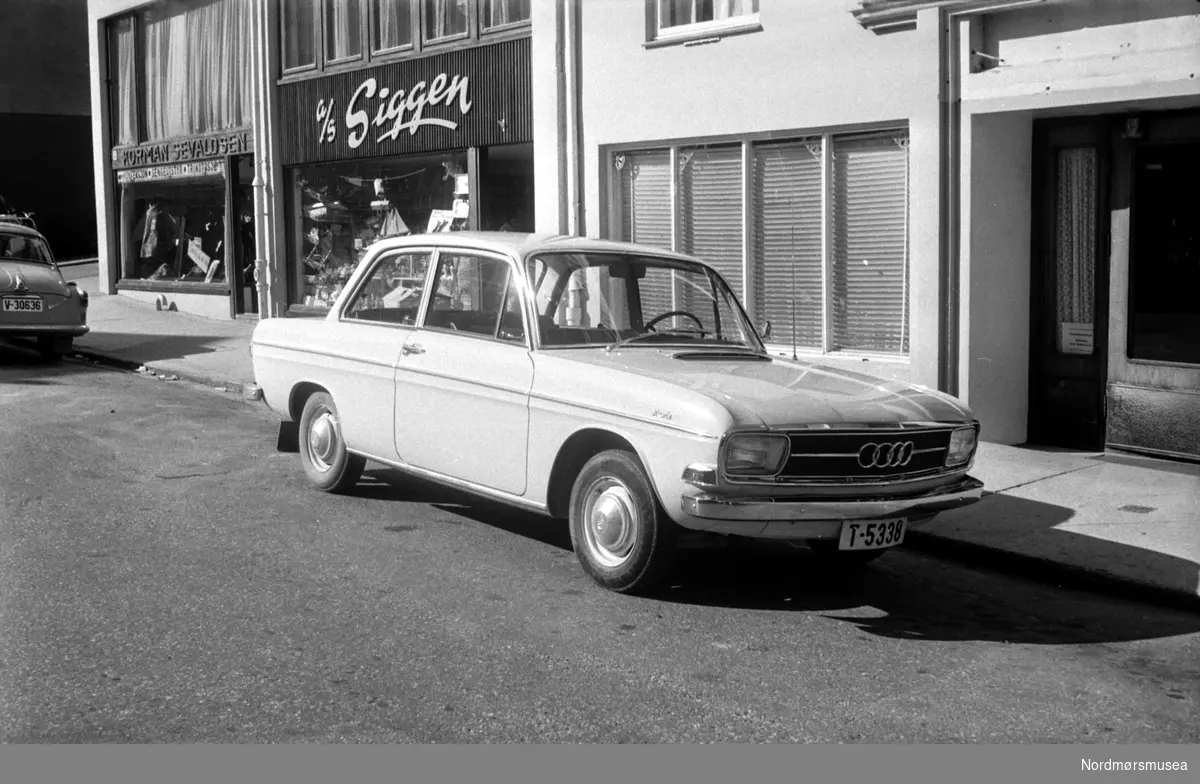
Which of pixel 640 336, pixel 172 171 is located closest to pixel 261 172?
pixel 172 171

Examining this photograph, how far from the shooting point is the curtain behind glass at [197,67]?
66.5 ft

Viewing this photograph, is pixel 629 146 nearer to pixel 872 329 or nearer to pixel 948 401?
pixel 872 329

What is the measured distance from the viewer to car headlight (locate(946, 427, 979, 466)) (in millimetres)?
6254

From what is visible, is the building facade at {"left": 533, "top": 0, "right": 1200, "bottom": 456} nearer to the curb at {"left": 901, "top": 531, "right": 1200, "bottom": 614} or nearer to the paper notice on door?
the paper notice on door

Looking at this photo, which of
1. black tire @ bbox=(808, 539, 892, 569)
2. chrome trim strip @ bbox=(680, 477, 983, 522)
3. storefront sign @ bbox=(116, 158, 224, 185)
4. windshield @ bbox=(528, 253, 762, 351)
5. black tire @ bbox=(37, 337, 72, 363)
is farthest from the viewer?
storefront sign @ bbox=(116, 158, 224, 185)

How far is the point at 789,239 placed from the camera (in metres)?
11.9

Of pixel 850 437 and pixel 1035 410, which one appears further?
pixel 1035 410

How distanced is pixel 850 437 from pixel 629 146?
7.97 m

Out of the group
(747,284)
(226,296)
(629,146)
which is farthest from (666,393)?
(226,296)

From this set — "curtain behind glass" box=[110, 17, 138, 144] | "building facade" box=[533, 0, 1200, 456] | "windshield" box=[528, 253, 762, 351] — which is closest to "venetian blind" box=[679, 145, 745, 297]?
"building facade" box=[533, 0, 1200, 456]

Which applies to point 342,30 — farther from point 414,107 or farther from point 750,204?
point 750,204

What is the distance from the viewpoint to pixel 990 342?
1040 centimetres

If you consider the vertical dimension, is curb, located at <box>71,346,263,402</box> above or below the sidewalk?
above

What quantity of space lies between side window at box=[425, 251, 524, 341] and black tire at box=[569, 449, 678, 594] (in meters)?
0.99
